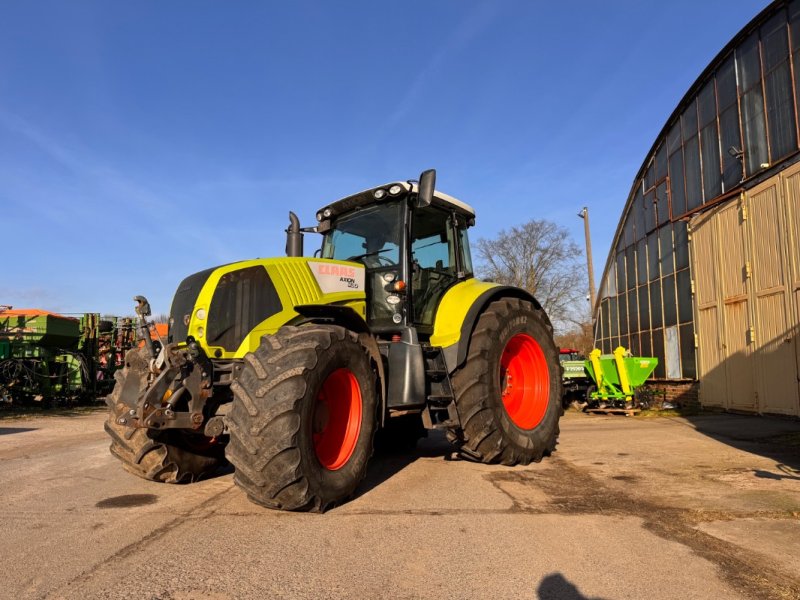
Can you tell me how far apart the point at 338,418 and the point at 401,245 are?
1.92 meters

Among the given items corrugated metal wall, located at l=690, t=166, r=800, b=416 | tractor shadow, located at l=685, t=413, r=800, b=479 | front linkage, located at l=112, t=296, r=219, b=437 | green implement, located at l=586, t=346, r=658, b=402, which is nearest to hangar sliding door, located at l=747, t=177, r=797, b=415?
corrugated metal wall, located at l=690, t=166, r=800, b=416

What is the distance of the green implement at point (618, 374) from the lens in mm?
12281

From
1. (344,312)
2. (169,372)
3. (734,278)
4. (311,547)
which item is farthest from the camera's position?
(734,278)

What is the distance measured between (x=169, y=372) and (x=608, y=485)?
371cm

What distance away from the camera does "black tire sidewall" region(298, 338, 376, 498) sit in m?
3.56

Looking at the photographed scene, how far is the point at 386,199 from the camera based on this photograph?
5578mm

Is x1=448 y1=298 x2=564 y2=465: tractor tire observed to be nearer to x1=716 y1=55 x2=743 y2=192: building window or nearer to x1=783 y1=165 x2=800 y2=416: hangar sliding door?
x1=783 y1=165 x2=800 y2=416: hangar sliding door

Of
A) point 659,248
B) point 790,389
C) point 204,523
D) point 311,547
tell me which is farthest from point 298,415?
point 659,248

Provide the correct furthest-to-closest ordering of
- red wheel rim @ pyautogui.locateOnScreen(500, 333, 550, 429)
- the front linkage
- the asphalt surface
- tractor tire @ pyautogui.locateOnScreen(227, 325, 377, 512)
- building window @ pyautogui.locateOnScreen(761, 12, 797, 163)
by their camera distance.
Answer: building window @ pyautogui.locateOnScreen(761, 12, 797, 163) < red wheel rim @ pyautogui.locateOnScreen(500, 333, 550, 429) < the front linkage < tractor tire @ pyautogui.locateOnScreen(227, 325, 377, 512) < the asphalt surface

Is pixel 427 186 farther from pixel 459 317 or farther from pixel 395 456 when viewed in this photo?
pixel 395 456

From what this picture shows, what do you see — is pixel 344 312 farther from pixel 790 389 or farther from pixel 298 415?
pixel 790 389

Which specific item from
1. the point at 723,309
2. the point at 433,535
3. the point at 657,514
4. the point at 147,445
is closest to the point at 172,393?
the point at 147,445

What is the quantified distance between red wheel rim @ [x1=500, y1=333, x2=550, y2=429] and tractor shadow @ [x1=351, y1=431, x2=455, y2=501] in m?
0.94

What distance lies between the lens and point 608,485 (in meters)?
4.75
